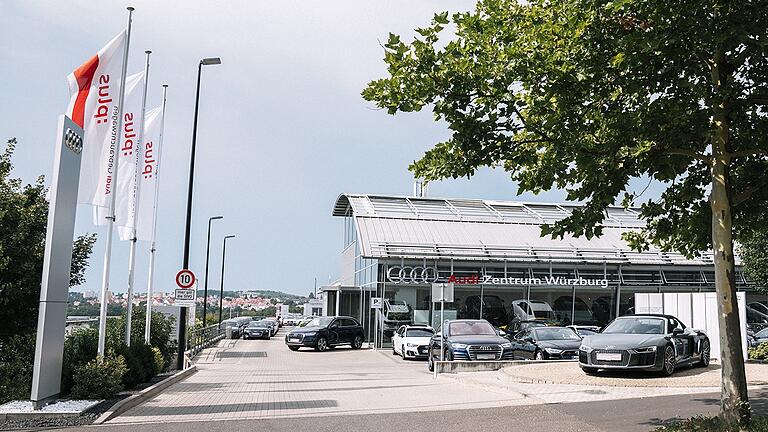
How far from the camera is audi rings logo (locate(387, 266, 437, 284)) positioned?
116ft

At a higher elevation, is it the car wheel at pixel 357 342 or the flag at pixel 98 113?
the flag at pixel 98 113

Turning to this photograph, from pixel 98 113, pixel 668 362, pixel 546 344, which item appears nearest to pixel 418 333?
pixel 546 344

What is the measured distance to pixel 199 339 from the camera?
109 ft

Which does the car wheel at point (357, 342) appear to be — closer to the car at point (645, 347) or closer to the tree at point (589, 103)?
the car at point (645, 347)

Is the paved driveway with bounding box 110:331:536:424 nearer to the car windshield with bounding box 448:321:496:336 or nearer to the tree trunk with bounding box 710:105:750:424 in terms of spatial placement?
the car windshield with bounding box 448:321:496:336

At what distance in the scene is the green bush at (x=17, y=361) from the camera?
13.6m

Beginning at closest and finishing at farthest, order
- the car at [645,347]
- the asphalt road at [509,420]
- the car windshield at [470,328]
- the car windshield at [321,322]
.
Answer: the asphalt road at [509,420] < the car at [645,347] < the car windshield at [470,328] < the car windshield at [321,322]

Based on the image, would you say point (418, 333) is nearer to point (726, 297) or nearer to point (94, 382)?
point (94, 382)

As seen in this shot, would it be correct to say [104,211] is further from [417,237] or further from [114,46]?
[417,237]

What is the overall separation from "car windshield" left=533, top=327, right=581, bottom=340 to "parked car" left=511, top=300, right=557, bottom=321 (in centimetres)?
1331

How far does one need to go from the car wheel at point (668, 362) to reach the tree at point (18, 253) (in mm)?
13524

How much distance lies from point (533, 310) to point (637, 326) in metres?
20.3

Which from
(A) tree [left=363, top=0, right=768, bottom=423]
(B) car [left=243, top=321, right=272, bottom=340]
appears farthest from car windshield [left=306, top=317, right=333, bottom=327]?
(A) tree [left=363, top=0, right=768, bottom=423]

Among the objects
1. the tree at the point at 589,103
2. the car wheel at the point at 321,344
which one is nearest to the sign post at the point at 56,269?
the tree at the point at 589,103
